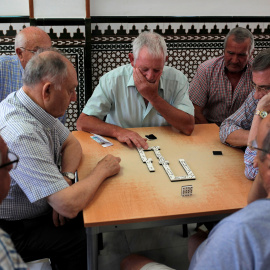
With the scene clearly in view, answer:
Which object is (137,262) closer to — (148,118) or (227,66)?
(148,118)

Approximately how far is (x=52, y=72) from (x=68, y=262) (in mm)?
1006

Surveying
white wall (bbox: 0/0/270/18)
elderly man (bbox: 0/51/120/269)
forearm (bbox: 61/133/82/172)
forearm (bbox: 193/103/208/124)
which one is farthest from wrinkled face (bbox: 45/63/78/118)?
white wall (bbox: 0/0/270/18)

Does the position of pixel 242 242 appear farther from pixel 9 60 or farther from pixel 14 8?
pixel 14 8

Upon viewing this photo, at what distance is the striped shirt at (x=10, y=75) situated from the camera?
299 centimetres

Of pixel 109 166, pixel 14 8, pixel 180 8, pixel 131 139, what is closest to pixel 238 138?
pixel 131 139

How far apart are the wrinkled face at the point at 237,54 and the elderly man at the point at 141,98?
0.56m

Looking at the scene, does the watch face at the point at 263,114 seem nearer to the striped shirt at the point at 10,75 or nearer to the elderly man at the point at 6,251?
the elderly man at the point at 6,251

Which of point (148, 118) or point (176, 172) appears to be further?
point (148, 118)

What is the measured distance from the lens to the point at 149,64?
8.42 ft

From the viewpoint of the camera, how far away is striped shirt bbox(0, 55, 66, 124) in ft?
9.81

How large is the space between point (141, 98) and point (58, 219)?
120 cm

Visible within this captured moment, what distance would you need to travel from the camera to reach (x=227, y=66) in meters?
3.20

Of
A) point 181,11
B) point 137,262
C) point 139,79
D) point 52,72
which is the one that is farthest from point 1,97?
point 181,11

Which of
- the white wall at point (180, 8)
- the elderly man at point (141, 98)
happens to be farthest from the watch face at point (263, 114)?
the white wall at point (180, 8)
